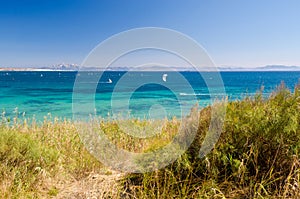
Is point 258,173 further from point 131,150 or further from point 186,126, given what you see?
point 131,150

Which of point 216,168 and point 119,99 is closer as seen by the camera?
point 216,168

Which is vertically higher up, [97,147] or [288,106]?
[288,106]

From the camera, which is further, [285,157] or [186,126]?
[186,126]

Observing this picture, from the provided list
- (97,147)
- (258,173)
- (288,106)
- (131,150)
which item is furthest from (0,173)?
(288,106)

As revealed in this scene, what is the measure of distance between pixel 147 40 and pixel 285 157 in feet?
9.88

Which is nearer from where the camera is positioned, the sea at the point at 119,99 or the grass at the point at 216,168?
the grass at the point at 216,168

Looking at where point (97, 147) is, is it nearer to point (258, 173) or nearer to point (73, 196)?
point (73, 196)

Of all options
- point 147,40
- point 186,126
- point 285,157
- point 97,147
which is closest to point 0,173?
point 97,147

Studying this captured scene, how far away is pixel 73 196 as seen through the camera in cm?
349

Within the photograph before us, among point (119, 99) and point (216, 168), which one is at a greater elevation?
point (216, 168)

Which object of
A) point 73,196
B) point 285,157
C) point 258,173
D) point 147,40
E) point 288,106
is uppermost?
point 147,40

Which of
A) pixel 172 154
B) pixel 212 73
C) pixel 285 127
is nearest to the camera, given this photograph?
pixel 285 127

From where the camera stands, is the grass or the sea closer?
the grass

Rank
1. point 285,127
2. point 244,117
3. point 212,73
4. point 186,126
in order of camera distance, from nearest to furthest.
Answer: point 285,127 < point 244,117 < point 186,126 < point 212,73
